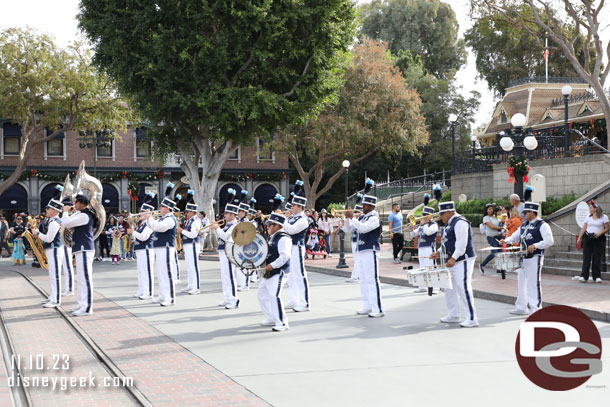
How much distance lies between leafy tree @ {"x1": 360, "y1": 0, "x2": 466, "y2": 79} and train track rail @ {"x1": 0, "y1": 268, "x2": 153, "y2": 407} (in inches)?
2014

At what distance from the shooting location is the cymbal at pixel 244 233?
10.9m

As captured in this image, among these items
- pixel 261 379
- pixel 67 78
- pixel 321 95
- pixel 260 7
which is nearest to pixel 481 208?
pixel 321 95

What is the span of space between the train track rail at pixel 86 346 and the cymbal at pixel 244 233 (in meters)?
2.67

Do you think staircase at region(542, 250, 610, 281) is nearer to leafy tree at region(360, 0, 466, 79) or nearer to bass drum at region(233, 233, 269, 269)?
bass drum at region(233, 233, 269, 269)

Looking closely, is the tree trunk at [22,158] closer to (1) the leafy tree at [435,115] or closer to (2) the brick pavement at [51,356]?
(1) the leafy tree at [435,115]

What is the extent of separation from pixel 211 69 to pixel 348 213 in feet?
44.6

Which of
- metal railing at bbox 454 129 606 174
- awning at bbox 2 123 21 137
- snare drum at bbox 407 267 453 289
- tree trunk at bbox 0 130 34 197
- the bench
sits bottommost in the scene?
the bench

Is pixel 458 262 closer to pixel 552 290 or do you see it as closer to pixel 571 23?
pixel 552 290

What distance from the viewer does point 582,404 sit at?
21.4 feet

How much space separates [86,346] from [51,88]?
2991 cm

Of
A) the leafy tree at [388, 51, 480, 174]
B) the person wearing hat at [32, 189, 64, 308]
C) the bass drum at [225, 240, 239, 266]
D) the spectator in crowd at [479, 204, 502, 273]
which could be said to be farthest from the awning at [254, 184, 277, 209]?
the bass drum at [225, 240, 239, 266]

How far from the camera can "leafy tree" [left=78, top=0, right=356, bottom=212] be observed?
26.1 meters

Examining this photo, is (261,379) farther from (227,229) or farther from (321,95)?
(321,95)

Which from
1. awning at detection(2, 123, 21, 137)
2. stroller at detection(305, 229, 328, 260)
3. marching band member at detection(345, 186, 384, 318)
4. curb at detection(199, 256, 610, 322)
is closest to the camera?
curb at detection(199, 256, 610, 322)
